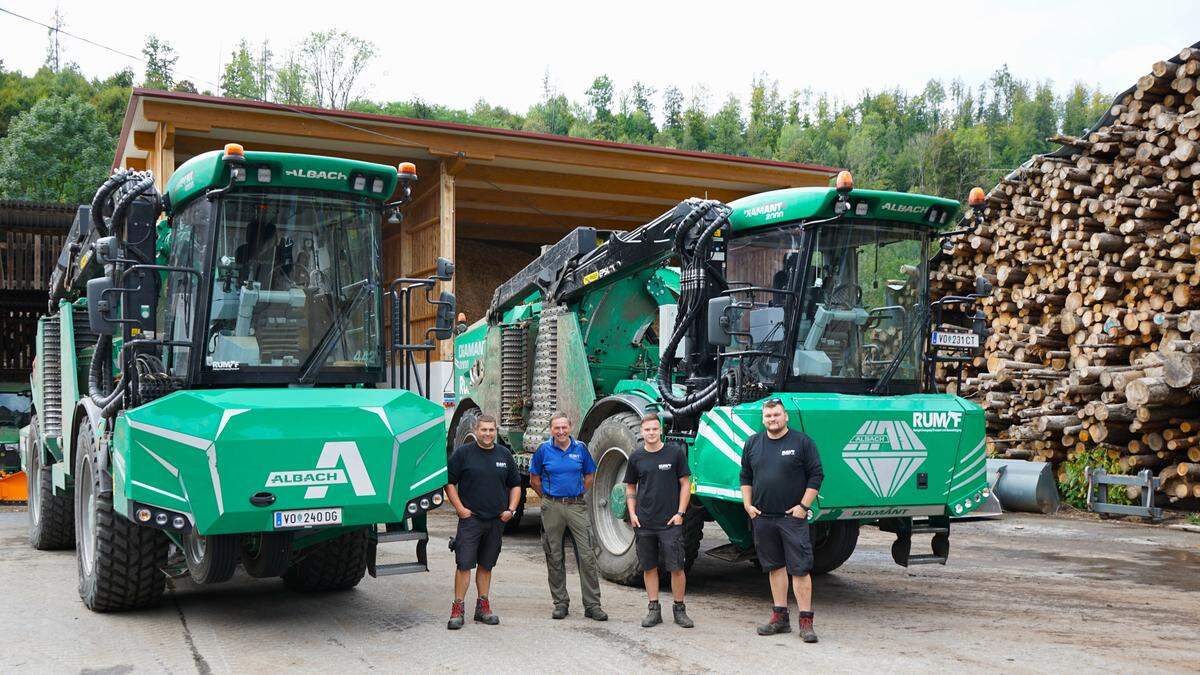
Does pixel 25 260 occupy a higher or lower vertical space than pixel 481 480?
higher

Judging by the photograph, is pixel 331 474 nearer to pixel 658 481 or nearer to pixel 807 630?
pixel 658 481

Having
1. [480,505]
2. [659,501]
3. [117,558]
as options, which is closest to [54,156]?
[117,558]

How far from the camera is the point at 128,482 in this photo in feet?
22.1

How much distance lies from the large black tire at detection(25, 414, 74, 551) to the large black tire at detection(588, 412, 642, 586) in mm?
5559

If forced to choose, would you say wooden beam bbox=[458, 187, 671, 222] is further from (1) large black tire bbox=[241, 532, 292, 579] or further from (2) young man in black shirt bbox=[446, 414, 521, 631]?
(1) large black tire bbox=[241, 532, 292, 579]

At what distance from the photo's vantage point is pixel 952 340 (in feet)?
28.7

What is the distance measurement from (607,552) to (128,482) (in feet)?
14.5

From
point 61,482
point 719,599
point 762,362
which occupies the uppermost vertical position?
point 762,362

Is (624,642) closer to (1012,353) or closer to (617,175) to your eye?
(1012,353)

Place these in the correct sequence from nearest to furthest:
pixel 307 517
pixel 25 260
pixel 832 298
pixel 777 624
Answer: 1. pixel 307 517
2. pixel 777 624
3. pixel 832 298
4. pixel 25 260

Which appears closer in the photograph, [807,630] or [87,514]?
[807,630]

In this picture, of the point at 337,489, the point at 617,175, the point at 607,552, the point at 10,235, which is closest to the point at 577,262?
the point at 607,552

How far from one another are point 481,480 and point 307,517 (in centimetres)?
142

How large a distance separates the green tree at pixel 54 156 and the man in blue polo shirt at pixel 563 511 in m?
39.9
